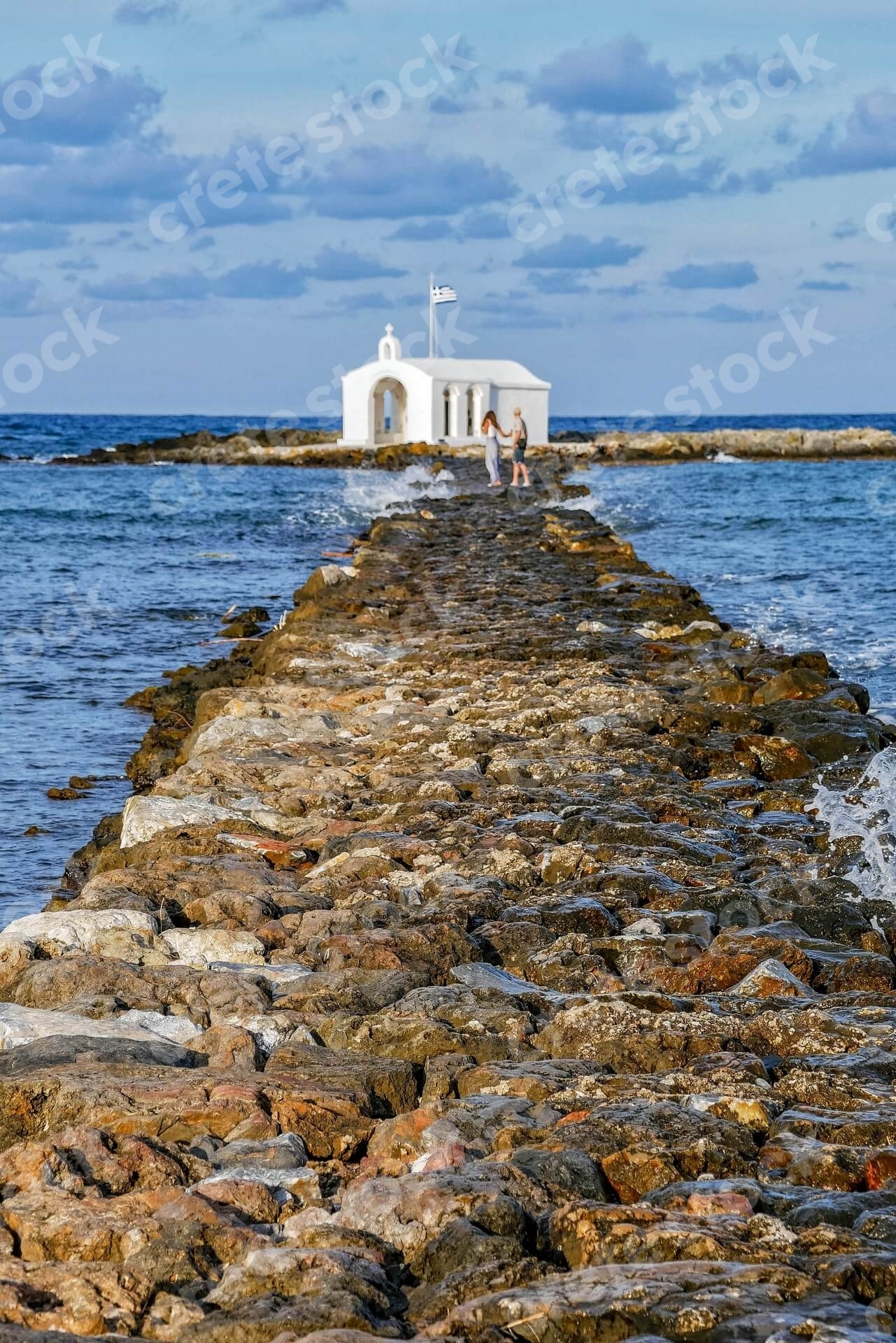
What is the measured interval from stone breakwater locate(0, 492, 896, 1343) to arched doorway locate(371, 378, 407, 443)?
150 feet

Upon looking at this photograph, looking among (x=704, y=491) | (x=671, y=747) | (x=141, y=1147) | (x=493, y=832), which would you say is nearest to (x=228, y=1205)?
(x=141, y=1147)

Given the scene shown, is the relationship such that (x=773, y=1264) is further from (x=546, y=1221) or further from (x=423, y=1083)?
(x=423, y=1083)

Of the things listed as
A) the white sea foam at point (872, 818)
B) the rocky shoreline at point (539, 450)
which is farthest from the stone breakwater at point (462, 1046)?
the rocky shoreline at point (539, 450)

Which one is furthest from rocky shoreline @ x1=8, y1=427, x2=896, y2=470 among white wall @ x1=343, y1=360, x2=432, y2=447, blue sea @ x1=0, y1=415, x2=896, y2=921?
blue sea @ x1=0, y1=415, x2=896, y2=921

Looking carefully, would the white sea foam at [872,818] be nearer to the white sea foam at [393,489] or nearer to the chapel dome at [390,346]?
the white sea foam at [393,489]

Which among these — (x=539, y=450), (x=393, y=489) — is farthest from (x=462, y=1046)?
(x=539, y=450)

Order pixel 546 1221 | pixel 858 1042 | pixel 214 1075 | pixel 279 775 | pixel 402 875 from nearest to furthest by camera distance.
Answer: pixel 546 1221
pixel 214 1075
pixel 858 1042
pixel 402 875
pixel 279 775

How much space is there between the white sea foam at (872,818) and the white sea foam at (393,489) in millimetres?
24373

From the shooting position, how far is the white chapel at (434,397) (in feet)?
166

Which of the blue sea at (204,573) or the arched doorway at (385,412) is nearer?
the blue sea at (204,573)

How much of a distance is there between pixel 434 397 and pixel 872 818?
1741 inches

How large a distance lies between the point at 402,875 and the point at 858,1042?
2.27 metres

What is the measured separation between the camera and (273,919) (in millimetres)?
5742

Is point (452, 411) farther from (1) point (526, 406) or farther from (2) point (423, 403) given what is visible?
(1) point (526, 406)
